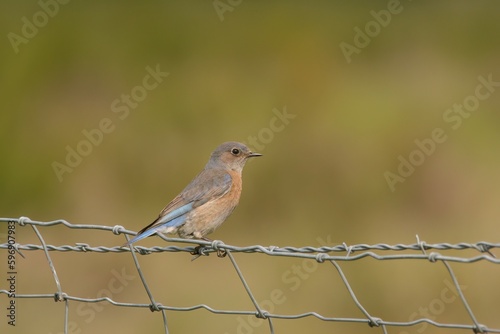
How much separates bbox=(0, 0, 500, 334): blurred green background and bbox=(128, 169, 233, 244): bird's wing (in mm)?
3063

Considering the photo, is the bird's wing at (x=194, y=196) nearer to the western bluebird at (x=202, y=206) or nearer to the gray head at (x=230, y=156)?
the western bluebird at (x=202, y=206)

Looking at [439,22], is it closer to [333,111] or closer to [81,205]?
[333,111]

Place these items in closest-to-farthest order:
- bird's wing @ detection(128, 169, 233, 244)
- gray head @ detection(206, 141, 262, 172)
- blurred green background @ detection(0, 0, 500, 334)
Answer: bird's wing @ detection(128, 169, 233, 244) → gray head @ detection(206, 141, 262, 172) → blurred green background @ detection(0, 0, 500, 334)

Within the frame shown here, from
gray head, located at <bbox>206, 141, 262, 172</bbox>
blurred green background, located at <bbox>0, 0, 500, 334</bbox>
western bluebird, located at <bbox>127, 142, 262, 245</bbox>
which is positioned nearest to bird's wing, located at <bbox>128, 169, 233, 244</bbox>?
western bluebird, located at <bbox>127, 142, 262, 245</bbox>

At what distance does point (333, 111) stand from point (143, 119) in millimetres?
2493

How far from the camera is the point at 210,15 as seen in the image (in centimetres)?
1241

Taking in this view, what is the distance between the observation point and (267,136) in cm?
1102

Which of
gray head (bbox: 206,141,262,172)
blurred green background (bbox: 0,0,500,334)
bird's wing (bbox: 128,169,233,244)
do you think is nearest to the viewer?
bird's wing (bbox: 128,169,233,244)

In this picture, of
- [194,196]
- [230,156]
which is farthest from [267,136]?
[194,196]

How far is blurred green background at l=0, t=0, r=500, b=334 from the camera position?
9.63 m

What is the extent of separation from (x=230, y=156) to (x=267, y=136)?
4.35 meters

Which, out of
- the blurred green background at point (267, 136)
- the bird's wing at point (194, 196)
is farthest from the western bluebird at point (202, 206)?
the blurred green background at point (267, 136)

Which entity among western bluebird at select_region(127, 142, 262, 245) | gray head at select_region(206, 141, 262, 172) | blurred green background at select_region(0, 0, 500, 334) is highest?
blurred green background at select_region(0, 0, 500, 334)

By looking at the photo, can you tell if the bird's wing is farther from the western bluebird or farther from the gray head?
the gray head
